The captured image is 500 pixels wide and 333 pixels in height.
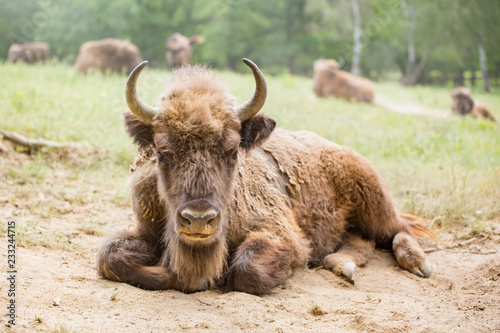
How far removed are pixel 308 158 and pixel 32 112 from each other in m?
5.38

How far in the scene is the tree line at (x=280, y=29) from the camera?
947 inches

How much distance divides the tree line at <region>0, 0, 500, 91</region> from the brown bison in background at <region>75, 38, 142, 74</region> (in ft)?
24.8

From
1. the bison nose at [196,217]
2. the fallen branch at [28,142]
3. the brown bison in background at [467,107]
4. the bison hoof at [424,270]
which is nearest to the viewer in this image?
the bison nose at [196,217]

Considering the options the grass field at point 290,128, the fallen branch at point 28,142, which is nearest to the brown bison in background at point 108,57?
the grass field at point 290,128

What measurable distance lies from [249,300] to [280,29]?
32140mm

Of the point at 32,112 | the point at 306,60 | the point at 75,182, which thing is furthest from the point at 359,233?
the point at 306,60

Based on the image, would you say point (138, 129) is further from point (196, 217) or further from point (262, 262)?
point (262, 262)

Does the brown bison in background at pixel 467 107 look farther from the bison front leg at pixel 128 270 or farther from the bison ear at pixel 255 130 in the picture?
the bison front leg at pixel 128 270

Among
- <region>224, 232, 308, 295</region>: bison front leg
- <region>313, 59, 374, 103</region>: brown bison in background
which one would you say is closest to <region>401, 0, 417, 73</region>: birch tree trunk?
<region>313, 59, 374, 103</region>: brown bison in background

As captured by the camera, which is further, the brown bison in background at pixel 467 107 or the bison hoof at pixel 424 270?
the brown bison in background at pixel 467 107

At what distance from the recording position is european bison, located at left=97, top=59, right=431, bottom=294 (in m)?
3.80

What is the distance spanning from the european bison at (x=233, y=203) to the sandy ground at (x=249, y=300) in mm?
198

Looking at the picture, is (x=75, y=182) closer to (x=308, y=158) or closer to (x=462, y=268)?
(x=308, y=158)

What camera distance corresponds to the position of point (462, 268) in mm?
4930
